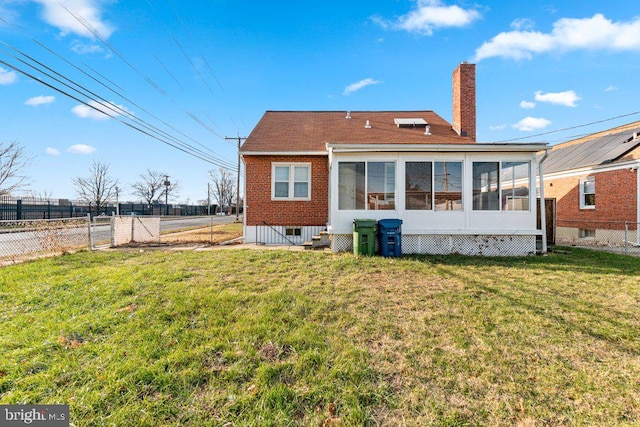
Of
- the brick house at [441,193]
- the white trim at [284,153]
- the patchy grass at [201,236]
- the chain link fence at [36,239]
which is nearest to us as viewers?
the chain link fence at [36,239]

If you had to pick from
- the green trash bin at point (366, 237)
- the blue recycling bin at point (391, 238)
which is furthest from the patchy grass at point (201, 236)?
the blue recycling bin at point (391, 238)

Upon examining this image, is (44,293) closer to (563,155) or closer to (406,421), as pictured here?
(406,421)

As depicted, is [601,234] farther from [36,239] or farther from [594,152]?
[36,239]

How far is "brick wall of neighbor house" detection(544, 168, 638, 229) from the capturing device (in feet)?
41.8

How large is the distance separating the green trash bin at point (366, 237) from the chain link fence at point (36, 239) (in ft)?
30.5

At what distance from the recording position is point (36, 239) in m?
8.81

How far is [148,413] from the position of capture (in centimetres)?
244

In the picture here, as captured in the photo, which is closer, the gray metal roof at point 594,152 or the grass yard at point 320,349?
the grass yard at point 320,349

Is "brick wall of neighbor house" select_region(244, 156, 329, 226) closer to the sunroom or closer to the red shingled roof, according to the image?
the red shingled roof

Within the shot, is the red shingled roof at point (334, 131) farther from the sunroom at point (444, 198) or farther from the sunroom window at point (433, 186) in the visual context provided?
the sunroom window at point (433, 186)

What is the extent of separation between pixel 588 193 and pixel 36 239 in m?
23.4

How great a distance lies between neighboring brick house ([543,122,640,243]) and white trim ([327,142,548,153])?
5.29 metres

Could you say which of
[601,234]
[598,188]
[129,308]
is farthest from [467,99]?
[129,308]

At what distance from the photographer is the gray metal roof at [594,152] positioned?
45.1 feet
